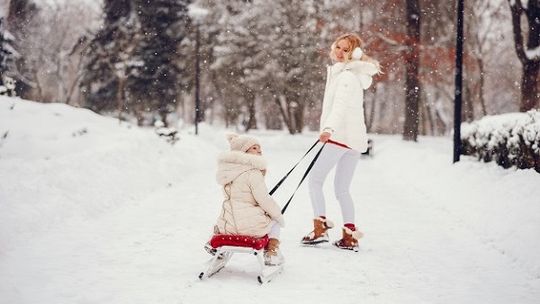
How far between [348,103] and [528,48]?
47.4 ft

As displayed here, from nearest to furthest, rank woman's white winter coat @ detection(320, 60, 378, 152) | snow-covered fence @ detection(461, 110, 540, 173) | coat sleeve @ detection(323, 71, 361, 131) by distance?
coat sleeve @ detection(323, 71, 361, 131) < woman's white winter coat @ detection(320, 60, 378, 152) < snow-covered fence @ detection(461, 110, 540, 173)

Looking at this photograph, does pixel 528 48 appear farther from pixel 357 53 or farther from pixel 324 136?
pixel 324 136

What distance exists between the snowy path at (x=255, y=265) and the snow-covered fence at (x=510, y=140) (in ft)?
3.31

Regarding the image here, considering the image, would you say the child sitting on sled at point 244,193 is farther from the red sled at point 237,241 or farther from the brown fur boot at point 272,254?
the brown fur boot at point 272,254

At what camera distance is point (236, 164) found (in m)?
4.64

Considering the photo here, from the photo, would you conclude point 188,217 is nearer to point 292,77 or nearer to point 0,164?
point 0,164

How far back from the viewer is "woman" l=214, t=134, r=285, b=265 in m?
4.62

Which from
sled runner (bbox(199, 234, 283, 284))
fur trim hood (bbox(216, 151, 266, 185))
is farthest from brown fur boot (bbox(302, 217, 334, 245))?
fur trim hood (bbox(216, 151, 266, 185))

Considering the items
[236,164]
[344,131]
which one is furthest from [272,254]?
[344,131]

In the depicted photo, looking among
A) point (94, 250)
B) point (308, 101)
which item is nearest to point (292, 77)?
point (308, 101)

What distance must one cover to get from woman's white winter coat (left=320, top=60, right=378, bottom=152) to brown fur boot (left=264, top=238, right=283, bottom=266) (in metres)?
1.50

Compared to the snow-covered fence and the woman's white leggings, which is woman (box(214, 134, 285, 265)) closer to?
the woman's white leggings

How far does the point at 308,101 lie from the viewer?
39312mm

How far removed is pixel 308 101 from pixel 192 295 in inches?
1402
